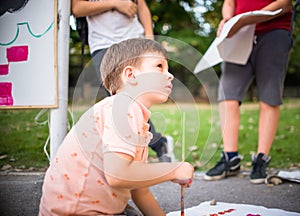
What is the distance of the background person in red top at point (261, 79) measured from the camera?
85.9 inches

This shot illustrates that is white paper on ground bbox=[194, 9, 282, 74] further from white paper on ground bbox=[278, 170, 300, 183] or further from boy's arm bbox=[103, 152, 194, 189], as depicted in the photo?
boy's arm bbox=[103, 152, 194, 189]

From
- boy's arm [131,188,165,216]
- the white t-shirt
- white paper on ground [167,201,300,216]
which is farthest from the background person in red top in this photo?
boy's arm [131,188,165,216]

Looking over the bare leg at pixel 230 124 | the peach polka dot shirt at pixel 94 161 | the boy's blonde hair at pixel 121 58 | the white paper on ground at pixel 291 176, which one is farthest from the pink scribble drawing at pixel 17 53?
the white paper on ground at pixel 291 176

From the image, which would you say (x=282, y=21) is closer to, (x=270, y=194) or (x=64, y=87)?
(x=270, y=194)

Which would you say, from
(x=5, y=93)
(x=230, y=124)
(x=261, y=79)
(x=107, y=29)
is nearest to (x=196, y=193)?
(x=230, y=124)

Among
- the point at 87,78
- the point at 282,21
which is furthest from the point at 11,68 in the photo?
the point at 282,21

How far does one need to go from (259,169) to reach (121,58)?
49.8 inches

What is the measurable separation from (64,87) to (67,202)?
22.2 inches

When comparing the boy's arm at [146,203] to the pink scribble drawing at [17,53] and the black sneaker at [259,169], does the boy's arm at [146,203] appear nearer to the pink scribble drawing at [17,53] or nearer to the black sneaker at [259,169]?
the pink scribble drawing at [17,53]

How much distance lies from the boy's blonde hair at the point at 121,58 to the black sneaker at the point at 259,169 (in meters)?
1.18

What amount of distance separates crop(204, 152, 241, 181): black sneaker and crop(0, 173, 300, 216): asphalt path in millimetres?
37

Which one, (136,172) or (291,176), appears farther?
(291,176)

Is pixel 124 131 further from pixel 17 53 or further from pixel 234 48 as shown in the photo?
pixel 234 48

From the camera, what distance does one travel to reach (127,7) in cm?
187
